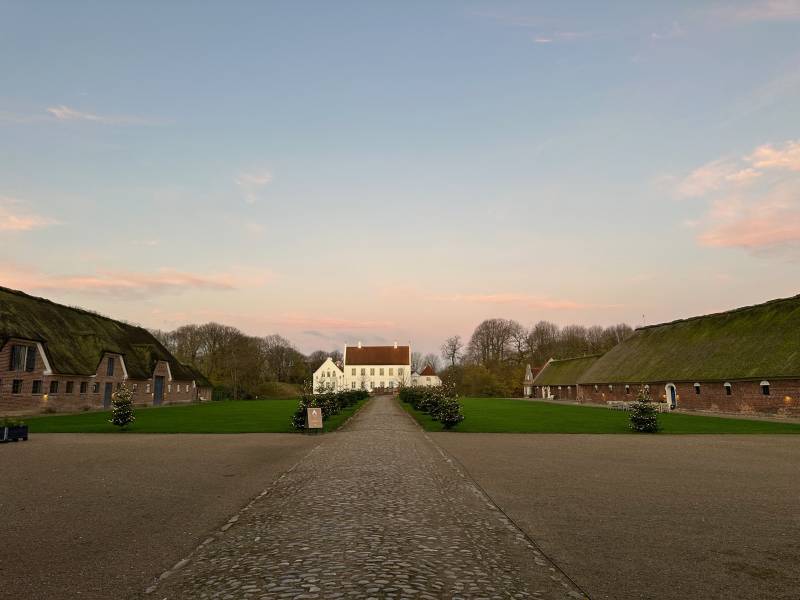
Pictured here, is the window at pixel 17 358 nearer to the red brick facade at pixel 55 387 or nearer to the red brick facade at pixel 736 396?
the red brick facade at pixel 55 387

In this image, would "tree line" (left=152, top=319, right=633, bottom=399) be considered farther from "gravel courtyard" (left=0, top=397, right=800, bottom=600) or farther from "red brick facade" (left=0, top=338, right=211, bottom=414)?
"gravel courtyard" (left=0, top=397, right=800, bottom=600)

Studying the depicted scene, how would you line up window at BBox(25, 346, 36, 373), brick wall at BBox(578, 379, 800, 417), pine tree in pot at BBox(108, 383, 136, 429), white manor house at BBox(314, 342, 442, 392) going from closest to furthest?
pine tree in pot at BBox(108, 383, 136, 429)
brick wall at BBox(578, 379, 800, 417)
window at BBox(25, 346, 36, 373)
white manor house at BBox(314, 342, 442, 392)

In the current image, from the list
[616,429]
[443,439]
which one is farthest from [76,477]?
[616,429]

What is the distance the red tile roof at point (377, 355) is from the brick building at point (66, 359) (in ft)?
213

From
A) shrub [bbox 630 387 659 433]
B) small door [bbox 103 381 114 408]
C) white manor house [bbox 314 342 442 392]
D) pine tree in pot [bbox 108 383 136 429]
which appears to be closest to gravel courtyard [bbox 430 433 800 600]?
shrub [bbox 630 387 659 433]

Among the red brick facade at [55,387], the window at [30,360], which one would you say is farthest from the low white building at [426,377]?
the window at [30,360]

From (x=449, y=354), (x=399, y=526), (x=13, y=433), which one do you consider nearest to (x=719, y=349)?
(x=399, y=526)

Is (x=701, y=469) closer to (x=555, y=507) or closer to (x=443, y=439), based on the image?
(x=555, y=507)

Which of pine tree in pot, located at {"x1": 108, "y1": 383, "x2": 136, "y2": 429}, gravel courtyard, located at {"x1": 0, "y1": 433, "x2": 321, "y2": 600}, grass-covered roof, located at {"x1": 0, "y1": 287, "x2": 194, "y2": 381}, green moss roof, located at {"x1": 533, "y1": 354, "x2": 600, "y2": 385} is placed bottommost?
gravel courtyard, located at {"x1": 0, "y1": 433, "x2": 321, "y2": 600}

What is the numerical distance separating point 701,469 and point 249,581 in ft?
47.2

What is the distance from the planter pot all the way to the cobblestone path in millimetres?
16869

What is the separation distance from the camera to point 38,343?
44938 millimetres

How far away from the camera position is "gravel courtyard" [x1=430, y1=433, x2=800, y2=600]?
686 centimetres

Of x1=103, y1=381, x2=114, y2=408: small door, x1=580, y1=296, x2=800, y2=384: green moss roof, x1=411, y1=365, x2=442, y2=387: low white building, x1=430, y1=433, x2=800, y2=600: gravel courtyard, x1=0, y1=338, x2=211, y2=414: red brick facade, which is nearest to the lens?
x1=430, y1=433, x2=800, y2=600: gravel courtyard
